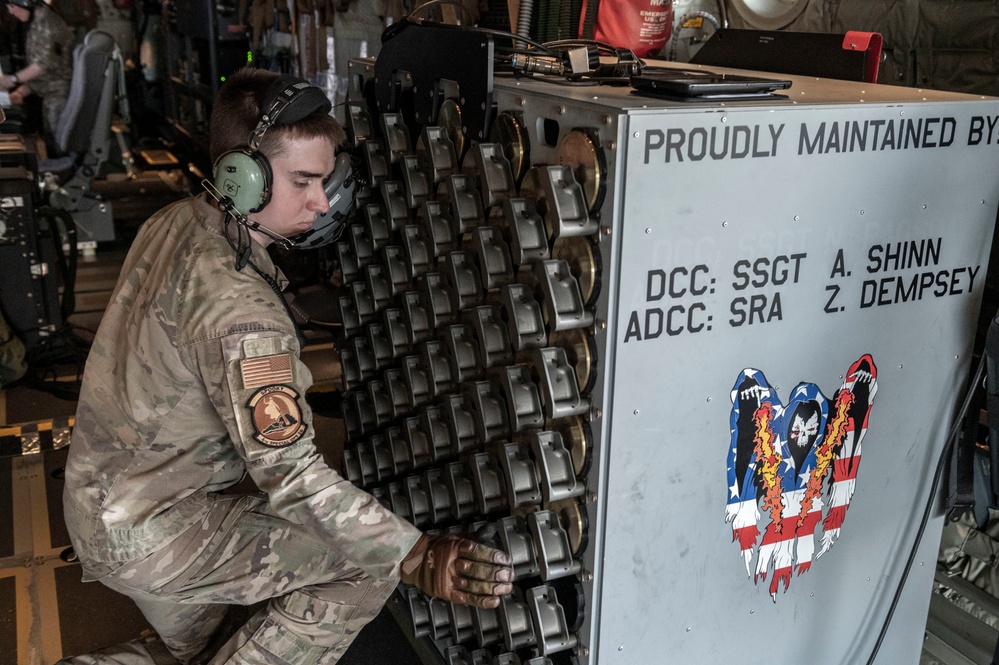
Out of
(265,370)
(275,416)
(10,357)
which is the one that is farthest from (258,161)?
(10,357)

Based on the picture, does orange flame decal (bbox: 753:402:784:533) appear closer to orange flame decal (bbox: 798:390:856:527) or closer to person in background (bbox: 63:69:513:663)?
orange flame decal (bbox: 798:390:856:527)

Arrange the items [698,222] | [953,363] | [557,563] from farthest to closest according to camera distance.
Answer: [953,363] → [557,563] → [698,222]

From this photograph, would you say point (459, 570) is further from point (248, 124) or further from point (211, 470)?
point (248, 124)

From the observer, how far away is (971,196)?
81.7 inches

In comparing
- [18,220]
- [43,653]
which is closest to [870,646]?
[43,653]

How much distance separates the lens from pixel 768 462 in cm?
200

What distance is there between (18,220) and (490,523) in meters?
3.36

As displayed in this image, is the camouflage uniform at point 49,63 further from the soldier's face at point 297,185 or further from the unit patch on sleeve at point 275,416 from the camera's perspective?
the unit patch on sleeve at point 275,416

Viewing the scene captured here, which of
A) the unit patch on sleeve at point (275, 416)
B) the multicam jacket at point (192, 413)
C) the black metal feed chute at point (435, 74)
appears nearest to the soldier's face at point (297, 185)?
the multicam jacket at point (192, 413)

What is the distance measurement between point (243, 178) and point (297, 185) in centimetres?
18

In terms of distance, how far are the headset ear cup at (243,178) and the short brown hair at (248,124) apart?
0.26ft

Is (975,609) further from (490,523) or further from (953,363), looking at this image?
(490,523)

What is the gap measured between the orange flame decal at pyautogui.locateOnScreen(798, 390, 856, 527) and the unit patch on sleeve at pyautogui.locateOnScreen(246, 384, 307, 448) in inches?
46.9

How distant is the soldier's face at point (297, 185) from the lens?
6.95 ft
